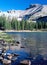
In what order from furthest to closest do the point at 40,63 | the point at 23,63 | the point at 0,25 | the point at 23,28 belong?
the point at 23,28, the point at 0,25, the point at 40,63, the point at 23,63

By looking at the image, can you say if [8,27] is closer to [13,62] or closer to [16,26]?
[16,26]

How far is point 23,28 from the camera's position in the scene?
640 ft

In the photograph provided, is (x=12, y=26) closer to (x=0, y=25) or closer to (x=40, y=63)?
(x=0, y=25)

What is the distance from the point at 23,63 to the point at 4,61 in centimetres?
291

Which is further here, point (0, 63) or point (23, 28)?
point (23, 28)

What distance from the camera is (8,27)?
602 feet

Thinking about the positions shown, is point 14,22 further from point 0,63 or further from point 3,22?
point 0,63

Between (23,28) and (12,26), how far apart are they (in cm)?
1203

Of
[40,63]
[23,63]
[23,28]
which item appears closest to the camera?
[23,63]

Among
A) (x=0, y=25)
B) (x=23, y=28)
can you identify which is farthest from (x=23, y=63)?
(x=23, y=28)

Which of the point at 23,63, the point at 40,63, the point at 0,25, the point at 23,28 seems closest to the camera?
the point at 23,63

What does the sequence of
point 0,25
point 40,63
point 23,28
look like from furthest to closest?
1. point 23,28
2. point 0,25
3. point 40,63

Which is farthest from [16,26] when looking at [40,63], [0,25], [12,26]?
[40,63]

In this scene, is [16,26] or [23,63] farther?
[16,26]
